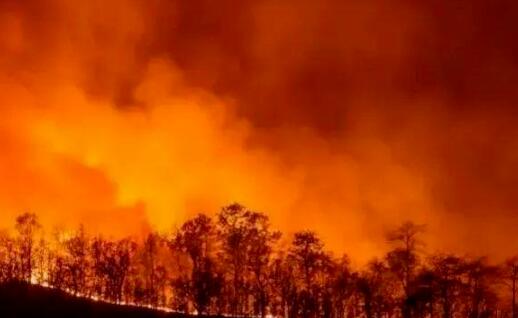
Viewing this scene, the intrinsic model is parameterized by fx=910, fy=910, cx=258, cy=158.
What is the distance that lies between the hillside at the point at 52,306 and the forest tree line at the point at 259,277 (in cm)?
733

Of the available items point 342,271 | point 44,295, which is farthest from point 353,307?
point 44,295

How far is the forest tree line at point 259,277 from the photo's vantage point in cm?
9075

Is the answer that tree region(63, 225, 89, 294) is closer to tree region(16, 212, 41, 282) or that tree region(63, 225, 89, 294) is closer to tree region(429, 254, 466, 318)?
tree region(16, 212, 41, 282)

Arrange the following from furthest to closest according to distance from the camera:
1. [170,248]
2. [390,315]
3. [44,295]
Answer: [170,248] → [390,315] → [44,295]

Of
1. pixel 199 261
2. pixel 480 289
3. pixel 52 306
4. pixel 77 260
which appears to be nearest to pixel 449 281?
pixel 480 289

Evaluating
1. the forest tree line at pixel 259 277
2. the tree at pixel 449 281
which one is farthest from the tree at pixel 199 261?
the tree at pixel 449 281

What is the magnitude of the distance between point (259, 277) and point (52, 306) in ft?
77.3

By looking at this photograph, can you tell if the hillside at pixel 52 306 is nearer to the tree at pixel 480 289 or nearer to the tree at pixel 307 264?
the tree at pixel 307 264

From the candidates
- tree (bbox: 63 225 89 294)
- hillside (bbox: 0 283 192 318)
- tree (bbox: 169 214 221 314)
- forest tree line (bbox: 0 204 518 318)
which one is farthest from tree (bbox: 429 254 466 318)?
tree (bbox: 63 225 89 294)

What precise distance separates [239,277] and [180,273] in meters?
8.26

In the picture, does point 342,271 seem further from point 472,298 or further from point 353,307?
point 472,298

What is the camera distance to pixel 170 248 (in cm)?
10062

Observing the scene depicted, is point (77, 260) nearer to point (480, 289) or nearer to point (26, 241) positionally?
point (26, 241)

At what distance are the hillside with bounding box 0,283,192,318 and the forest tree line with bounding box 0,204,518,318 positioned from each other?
24.0ft
